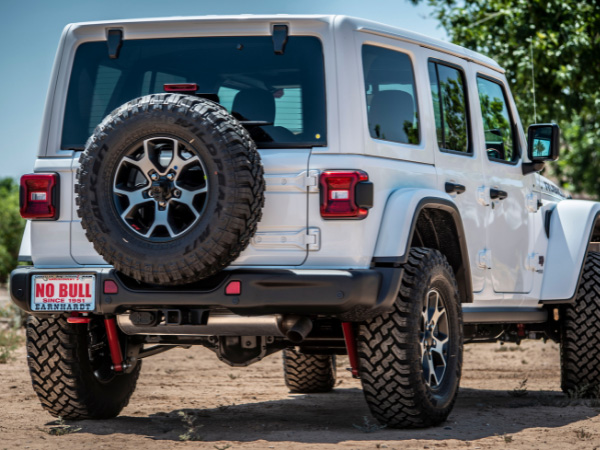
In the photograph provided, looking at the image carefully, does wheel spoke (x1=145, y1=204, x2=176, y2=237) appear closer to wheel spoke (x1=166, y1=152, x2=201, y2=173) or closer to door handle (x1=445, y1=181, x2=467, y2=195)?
wheel spoke (x1=166, y1=152, x2=201, y2=173)

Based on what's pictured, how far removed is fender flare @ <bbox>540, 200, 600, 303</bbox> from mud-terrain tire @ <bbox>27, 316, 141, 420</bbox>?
3.03 meters

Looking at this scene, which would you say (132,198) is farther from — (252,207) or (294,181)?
(294,181)

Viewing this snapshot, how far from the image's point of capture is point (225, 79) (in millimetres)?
5211

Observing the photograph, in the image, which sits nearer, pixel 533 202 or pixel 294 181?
pixel 294 181

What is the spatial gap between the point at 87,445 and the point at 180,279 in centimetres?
95

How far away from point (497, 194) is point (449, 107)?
2.21ft

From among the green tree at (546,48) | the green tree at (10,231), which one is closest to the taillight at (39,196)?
the green tree at (546,48)

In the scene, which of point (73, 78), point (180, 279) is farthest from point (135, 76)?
point (180, 279)

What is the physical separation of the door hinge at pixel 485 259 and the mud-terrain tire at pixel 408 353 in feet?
2.55

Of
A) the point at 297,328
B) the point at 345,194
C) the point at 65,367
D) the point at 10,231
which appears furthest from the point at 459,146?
the point at 10,231

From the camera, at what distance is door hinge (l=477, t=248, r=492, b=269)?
6.11 m

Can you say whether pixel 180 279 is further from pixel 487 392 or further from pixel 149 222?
pixel 487 392

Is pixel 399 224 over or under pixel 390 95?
under

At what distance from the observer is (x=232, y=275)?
4828mm
